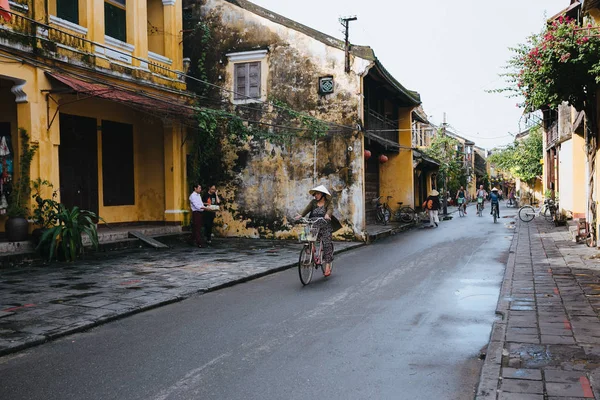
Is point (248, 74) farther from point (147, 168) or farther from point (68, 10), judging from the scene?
point (68, 10)

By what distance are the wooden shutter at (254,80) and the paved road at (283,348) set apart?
32.2ft

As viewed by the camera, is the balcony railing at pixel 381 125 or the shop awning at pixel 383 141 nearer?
the shop awning at pixel 383 141

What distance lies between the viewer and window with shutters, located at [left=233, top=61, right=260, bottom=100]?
1750 centimetres

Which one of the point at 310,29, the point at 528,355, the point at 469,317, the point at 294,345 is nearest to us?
the point at 528,355

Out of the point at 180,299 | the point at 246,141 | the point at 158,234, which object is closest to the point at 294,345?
the point at 180,299

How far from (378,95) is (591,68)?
13707 millimetres

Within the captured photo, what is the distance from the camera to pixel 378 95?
23828mm

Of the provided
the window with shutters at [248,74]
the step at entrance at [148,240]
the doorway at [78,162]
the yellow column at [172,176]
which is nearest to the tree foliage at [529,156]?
the window with shutters at [248,74]

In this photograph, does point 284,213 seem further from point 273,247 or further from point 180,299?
point 180,299

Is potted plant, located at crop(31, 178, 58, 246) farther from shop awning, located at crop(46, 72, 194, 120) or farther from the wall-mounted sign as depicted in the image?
the wall-mounted sign

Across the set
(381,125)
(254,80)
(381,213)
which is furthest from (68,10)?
(381,213)

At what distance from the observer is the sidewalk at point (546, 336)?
13.4 feet

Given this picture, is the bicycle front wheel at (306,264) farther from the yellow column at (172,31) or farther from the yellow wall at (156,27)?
the yellow wall at (156,27)

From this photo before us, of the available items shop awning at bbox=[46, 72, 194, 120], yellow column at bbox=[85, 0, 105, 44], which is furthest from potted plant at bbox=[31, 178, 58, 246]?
yellow column at bbox=[85, 0, 105, 44]
